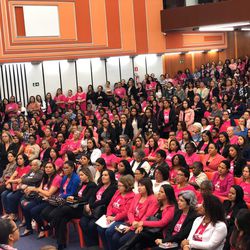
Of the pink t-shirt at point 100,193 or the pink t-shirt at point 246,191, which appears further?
the pink t-shirt at point 100,193

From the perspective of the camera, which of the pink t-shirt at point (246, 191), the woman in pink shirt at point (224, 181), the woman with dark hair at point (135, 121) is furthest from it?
the woman with dark hair at point (135, 121)

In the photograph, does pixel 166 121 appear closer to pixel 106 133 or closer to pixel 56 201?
pixel 106 133

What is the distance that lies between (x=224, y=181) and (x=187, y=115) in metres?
5.01

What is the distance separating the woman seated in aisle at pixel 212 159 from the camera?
276 inches

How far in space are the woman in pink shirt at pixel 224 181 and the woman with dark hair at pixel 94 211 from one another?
142 centimetres

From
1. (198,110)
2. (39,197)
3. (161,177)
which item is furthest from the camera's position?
(198,110)

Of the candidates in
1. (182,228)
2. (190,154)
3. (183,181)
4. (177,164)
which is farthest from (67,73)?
(182,228)

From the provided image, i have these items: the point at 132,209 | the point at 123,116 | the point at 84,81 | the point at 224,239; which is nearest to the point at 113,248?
the point at 132,209

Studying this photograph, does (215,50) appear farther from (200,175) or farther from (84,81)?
(200,175)

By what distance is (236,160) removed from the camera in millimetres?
6746

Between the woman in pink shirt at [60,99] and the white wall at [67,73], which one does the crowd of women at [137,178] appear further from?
the white wall at [67,73]

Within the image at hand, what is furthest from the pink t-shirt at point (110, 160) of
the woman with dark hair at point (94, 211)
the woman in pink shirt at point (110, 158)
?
the woman with dark hair at point (94, 211)

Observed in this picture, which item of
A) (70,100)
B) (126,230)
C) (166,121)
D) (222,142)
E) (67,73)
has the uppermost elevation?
(67,73)

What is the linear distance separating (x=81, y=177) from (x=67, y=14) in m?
10.4
